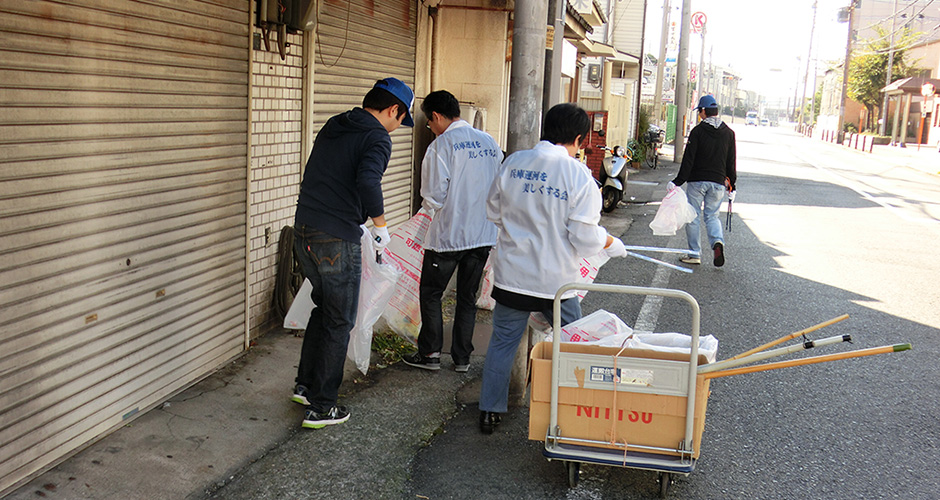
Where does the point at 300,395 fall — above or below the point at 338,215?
below

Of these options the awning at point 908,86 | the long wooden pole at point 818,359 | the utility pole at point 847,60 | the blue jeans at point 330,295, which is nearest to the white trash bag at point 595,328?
the long wooden pole at point 818,359

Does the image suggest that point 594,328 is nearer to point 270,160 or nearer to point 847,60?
point 270,160

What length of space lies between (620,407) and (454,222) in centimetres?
203

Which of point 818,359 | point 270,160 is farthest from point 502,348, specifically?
point 270,160

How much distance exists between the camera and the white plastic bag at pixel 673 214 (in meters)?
8.21

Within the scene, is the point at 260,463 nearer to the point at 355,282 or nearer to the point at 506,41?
the point at 355,282

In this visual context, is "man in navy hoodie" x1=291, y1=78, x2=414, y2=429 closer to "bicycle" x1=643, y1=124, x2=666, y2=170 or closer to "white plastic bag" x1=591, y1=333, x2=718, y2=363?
"white plastic bag" x1=591, y1=333, x2=718, y2=363

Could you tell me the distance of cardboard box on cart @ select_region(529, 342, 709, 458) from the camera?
147 inches

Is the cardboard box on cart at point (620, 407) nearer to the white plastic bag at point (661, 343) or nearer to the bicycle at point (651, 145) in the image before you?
the white plastic bag at point (661, 343)

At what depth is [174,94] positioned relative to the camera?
15.1 feet

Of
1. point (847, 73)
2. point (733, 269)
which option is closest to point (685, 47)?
point (733, 269)

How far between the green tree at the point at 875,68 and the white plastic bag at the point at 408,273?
5734cm

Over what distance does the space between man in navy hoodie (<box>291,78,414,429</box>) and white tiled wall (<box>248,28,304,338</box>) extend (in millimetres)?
1379

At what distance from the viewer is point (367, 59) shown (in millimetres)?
7547
